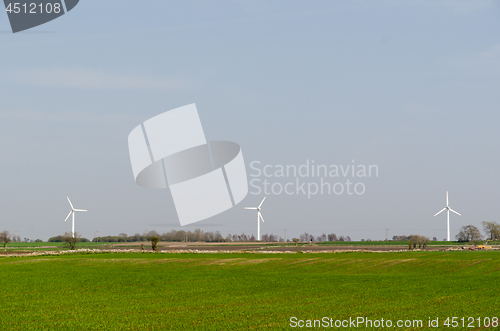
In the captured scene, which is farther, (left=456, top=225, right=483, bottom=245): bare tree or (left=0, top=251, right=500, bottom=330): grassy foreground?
Answer: (left=456, top=225, right=483, bottom=245): bare tree

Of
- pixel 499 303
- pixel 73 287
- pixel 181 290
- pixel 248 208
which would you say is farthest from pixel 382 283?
pixel 248 208

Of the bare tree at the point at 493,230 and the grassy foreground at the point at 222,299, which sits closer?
the grassy foreground at the point at 222,299

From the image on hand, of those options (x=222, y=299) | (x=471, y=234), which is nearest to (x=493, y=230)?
(x=471, y=234)

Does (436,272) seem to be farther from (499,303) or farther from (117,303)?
(117,303)

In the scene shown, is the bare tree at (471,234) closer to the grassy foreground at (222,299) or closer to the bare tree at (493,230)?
the bare tree at (493,230)

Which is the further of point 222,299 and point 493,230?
point 493,230

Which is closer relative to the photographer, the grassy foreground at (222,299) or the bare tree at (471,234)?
the grassy foreground at (222,299)

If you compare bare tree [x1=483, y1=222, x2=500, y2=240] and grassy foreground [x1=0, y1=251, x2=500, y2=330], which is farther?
bare tree [x1=483, y1=222, x2=500, y2=240]

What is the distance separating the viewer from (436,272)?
46.7 m

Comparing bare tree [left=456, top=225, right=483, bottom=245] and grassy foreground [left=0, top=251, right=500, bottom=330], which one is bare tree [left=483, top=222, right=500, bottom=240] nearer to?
bare tree [left=456, top=225, right=483, bottom=245]

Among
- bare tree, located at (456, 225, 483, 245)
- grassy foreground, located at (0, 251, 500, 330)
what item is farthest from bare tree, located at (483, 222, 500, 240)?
grassy foreground, located at (0, 251, 500, 330)

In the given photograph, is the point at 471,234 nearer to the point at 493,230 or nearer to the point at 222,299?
the point at 493,230

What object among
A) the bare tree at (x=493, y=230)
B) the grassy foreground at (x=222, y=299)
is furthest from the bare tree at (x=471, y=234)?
the grassy foreground at (x=222, y=299)

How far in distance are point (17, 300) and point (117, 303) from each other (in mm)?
5860
